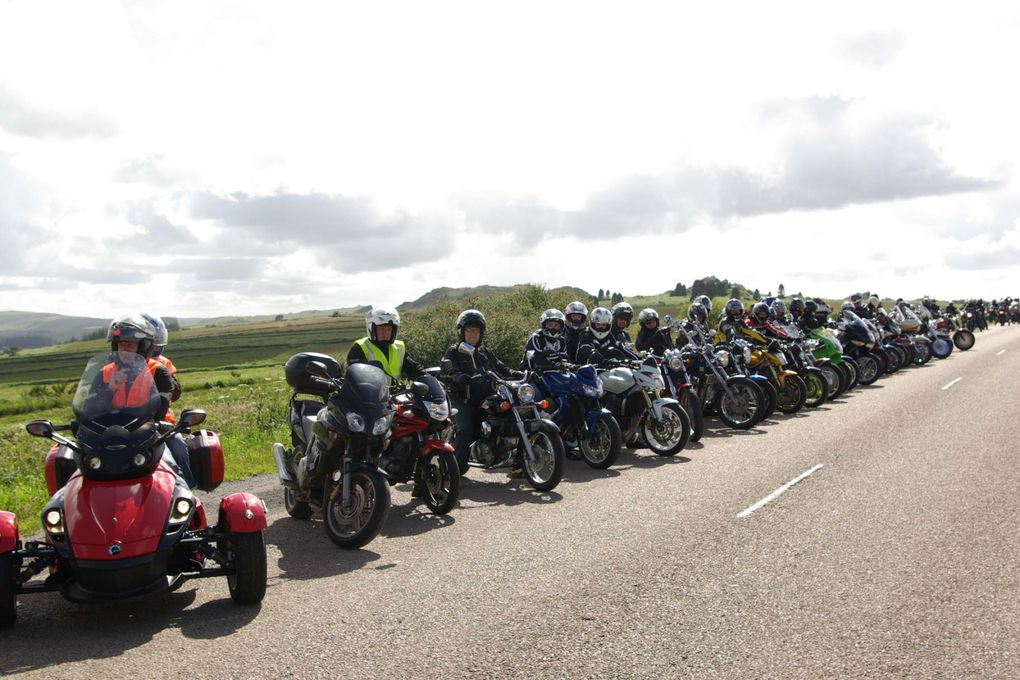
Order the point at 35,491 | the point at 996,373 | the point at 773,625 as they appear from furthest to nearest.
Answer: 1. the point at 996,373
2. the point at 35,491
3. the point at 773,625

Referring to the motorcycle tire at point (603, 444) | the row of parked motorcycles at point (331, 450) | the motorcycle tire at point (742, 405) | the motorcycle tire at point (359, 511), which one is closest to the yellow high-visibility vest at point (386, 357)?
the row of parked motorcycles at point (331, 450)

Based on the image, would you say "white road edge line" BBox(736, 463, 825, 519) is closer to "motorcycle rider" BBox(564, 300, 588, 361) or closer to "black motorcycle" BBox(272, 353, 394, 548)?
"black motorcycle" BBox(272, 353, 394, 548)

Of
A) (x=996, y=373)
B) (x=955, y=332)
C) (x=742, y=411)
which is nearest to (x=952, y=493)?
(x=742, y=411)

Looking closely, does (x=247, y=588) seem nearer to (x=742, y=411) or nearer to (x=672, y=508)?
(x=672, y=508)

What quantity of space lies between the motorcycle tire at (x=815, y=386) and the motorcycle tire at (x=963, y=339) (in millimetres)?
18284

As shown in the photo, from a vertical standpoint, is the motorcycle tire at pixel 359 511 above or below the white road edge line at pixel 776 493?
above

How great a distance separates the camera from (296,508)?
8148 mm

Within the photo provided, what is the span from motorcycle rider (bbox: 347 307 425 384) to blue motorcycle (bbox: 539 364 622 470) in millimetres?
2552

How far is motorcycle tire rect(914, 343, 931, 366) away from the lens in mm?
25875

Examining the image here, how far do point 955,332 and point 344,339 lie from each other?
2619 inches

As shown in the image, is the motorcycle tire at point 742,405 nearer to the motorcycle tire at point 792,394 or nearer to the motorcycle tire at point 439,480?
the motorcycle tire at point 792,394

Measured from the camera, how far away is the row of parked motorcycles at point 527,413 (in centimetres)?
692

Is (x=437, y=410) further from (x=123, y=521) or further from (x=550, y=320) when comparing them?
(x=550, y=320)

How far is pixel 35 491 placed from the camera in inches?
407
